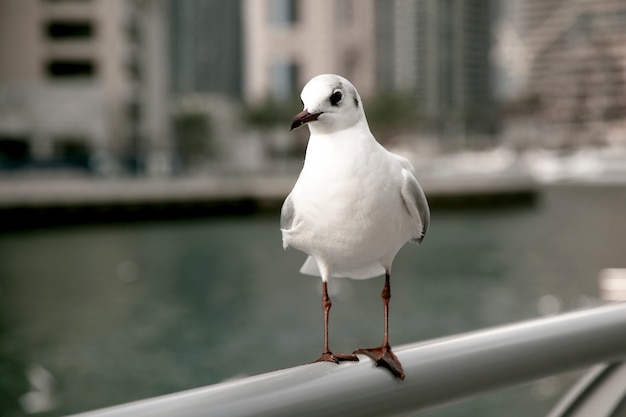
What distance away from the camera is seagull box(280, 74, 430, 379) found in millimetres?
596

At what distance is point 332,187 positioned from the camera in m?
0.60

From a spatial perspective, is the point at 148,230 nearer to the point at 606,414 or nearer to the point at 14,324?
the point at 14,324

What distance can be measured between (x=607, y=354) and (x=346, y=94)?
0.44 metres

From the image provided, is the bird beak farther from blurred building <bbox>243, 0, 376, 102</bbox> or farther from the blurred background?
blurred building <bbox>243, 0, 376, 102</bbox>

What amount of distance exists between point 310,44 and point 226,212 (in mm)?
27668

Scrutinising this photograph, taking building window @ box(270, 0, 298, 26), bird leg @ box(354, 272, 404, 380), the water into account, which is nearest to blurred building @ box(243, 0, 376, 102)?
building window @ box(270, 0, 298, 26)

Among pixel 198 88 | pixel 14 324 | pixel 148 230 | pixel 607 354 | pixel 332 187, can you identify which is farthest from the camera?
pixel 198 88

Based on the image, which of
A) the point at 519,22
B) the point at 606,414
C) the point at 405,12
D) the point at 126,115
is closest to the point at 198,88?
the point at 405,12

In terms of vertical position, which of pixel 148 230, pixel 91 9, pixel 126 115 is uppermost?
pixel 91 9

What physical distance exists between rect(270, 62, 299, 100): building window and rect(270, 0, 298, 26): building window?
2.84 meters

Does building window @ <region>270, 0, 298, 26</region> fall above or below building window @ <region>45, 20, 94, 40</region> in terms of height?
above

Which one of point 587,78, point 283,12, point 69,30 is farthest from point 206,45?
point 69,30

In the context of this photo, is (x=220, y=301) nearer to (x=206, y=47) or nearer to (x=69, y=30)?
(x=69, y=30)

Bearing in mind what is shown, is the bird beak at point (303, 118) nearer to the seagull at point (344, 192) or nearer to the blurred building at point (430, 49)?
the seagull at point (344, 192)
